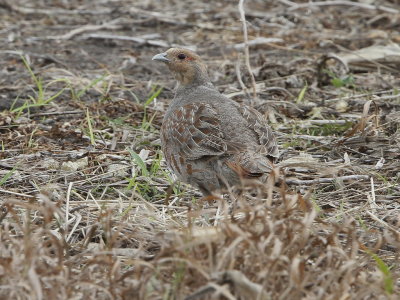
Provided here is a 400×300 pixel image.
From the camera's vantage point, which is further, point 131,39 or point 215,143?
point 131,39

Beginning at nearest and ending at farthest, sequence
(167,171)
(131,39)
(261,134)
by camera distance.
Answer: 1. (261,134)
2. (167,171)
3. (131,39)

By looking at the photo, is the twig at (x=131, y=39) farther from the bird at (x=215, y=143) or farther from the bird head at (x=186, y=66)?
the bird at (x=215, y=143)

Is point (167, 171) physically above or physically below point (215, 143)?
below

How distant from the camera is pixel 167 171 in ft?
17.3

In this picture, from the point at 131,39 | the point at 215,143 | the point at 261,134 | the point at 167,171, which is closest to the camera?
the point at 215,143

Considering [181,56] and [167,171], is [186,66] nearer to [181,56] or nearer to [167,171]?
[181,56]

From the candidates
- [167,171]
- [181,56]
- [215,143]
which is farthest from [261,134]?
[181,56]

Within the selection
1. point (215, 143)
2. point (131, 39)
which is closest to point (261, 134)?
point (215, 143)

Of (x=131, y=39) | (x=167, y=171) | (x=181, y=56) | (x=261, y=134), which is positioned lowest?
(x=131, y=39)

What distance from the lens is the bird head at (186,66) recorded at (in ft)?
17.5

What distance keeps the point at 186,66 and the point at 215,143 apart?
1051 mm

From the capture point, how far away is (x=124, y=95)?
6.94m

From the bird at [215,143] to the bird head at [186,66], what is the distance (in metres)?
0.27

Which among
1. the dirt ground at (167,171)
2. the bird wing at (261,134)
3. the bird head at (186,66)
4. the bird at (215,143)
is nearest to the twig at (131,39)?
the dirt ground at (167,171)
